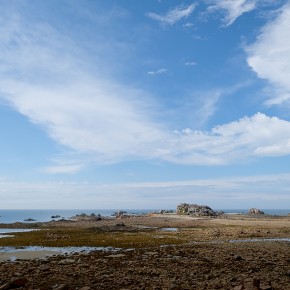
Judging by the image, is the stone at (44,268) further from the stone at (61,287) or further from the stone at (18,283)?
the stone at (61,287)

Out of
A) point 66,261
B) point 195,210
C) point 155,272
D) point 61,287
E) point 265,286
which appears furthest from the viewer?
point 195,210

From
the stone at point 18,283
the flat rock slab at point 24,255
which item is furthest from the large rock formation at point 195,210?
the stone at point 18,283

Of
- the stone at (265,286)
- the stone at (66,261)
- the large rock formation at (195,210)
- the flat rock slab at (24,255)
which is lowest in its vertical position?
the stone at (265,286)

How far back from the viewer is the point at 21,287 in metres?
18.7

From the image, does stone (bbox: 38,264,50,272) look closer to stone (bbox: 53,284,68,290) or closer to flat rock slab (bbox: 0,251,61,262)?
stone (bbox: 53,284,68,290)

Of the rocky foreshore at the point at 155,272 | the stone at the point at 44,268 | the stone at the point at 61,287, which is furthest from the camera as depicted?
the stone at the point at 44,268

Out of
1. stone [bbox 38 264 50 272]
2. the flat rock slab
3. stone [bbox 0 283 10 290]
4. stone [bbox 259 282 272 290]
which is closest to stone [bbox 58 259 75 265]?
stone [bbox 38 264 50 272]

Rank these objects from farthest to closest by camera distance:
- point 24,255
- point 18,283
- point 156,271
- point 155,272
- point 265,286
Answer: point 24,255
point 156,271
point 155,272
point 18,283
point 265,286

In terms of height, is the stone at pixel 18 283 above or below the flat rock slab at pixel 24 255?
below

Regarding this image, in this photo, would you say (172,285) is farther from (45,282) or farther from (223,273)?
(45,282)

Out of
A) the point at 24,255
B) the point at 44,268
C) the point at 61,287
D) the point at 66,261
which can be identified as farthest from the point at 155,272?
the point at 24,255

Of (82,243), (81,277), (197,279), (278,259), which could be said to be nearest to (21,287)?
(81,277)

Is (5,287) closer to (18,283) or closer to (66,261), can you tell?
(18,283)

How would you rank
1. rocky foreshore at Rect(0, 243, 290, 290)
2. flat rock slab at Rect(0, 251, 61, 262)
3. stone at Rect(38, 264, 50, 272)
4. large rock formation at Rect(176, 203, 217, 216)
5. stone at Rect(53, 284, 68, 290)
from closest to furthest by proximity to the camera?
stone at Rect(53, 284, 68, 290), rocky foreshore at Rect(0, 243, 290, 290), stone at Rect(38, 264, 50, 272), flat rock slab at Rect(0, 251, 61, 262), large rock formation at Rect(176, 203, 217, 216)
